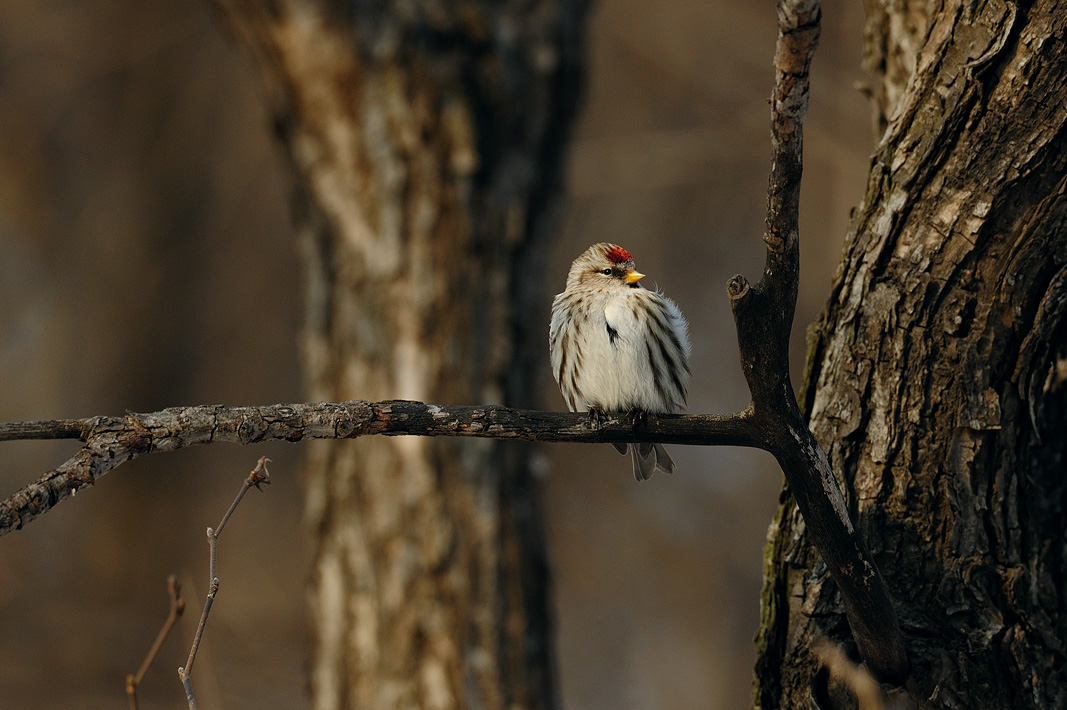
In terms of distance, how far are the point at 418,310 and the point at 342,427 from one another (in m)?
2.04

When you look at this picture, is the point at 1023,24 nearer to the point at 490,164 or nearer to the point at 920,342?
the point at 920,342

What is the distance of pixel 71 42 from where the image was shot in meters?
8.07

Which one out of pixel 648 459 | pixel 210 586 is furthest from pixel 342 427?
pixel 648 459

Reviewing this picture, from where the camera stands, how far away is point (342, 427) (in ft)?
5.47

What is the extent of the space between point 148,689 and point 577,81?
6.14 m

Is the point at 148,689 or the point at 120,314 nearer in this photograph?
the point at 148,689

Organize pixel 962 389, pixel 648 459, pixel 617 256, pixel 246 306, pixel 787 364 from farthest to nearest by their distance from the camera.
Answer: pixel 246 306 → pixel 617 256 → pixel 648 459 → pixel 962 389 → pixel 787 364

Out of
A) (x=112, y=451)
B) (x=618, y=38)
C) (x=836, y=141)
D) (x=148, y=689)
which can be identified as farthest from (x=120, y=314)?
(x=112, y=451)

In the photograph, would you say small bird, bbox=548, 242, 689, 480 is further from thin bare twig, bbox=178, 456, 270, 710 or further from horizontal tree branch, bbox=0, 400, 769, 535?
thin bare twig, bbox=178, 456, 270, 710

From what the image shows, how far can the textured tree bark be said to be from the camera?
1872 mm

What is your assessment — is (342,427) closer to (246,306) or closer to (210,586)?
(210,586)

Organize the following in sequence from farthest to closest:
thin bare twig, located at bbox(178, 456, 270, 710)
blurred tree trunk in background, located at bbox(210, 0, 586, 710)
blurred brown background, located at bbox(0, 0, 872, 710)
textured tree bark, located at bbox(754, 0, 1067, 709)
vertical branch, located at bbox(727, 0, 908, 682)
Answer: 1. blurred brown background, located at bbox(0, 0, 872, 710)
2. blurred tree trunk in background, located at bbox(210, 0, 586, 710)
3. textured tree bark, located at bbox(754, 0, 1067, 709)
4. thin bare twig, located at bbox(178, 456, 270, 710)
5. vertical branch, located at bbox(727, 0, 908, 682)

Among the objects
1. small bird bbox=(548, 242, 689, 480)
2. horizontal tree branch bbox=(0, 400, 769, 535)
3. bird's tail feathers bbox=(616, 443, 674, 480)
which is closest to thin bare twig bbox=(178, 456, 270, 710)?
horizontal tree branch bbox=(0, 400, 769, 535)

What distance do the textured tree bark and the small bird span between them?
36.0 inches
